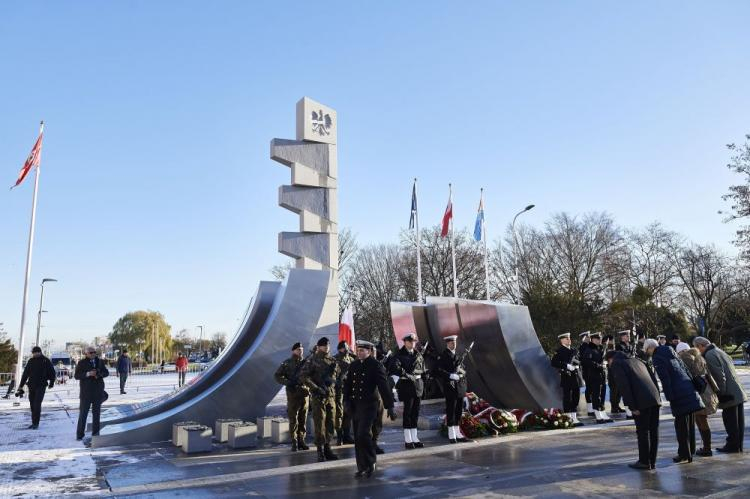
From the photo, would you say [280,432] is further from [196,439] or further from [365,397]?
[365,397]

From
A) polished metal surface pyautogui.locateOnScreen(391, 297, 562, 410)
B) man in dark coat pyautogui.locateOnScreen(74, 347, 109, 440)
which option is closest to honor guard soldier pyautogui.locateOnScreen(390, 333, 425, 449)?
polished metal surface pyautogui.locateOnScreen(391, 297, 562, 410)

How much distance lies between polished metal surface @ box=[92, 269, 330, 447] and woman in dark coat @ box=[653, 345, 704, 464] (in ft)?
20.9

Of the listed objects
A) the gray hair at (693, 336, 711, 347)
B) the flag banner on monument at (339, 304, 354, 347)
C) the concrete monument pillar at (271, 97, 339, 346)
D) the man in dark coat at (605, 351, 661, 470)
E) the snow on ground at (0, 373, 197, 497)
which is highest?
the concrete monument pillar at (271, 97, 339, 346)

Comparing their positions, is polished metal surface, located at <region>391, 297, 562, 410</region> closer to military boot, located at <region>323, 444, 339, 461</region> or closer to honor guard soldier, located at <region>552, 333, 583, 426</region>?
honor guard soldier, located at <region>552, 333, 583, 426</region>

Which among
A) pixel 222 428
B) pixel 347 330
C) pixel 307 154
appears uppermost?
pixel 307 154

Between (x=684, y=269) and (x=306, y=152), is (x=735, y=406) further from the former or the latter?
(x=684, y=269)

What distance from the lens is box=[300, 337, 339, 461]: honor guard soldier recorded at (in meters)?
8.84

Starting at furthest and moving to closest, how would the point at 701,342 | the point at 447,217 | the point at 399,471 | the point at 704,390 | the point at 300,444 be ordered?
the point at 447,217 < the point at 300,444 < the point at 701,342 < the point at 704,390 < the point at 399,471

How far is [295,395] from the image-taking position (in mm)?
9750

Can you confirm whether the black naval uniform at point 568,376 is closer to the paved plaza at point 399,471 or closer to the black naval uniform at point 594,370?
the black naval uniform at point 594,370

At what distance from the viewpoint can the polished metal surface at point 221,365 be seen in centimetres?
1159

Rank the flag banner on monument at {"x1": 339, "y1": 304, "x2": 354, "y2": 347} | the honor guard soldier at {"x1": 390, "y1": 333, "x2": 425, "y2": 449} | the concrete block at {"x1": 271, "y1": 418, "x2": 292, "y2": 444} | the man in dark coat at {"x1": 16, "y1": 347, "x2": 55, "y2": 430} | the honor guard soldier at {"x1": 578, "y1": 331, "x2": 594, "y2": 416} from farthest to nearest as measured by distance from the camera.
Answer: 1. the flag banner on monument at {"x1": 339, "y1": 304, "x2": 354, "y2": 347}
2. the honor guard soldier at {"x1": 578, "y1": 331, "x2": 594, "y2": 416}
3. the man in dark coat at {"x1": 16, "y1": 347, "x2": 55, "y2": 430}
4. the concrete block at {"x1": 271, "y1": 418, "x2": 292, "y2": 444}
5. the honor guard soldier at {"x1": 390, "y1": 333, "x2": 425, "y2": 449}

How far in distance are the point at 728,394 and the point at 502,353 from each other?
4143mm

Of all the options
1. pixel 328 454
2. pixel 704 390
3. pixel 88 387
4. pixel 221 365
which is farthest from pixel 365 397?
pixel 88 387
